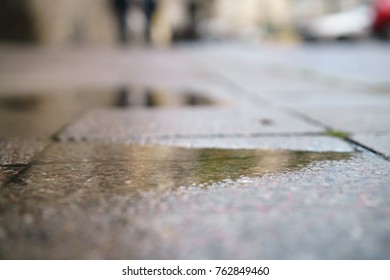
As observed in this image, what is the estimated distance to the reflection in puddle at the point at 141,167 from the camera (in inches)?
48.3

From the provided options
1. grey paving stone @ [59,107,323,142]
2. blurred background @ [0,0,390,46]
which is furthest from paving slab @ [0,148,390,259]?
blurred background @ [0,0,390,46]

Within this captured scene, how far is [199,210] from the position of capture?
1.05 m

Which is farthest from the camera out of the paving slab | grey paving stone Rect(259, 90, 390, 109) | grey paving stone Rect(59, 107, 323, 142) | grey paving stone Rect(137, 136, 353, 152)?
grey paving stone Rect(259, 90, 390, 109)

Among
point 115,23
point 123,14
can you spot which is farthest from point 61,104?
point 115,23

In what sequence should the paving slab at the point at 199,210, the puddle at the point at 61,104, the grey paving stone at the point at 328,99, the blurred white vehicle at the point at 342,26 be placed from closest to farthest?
the paving slab at the point at 199,210
the puddle at the point at 61,104
the grey paving stone at the point at 328,99
the blurred white vehicle at the point at 342,26

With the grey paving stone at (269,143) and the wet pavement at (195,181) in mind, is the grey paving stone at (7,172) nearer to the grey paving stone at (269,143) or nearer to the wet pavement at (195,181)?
the wet pavement at (195,181)

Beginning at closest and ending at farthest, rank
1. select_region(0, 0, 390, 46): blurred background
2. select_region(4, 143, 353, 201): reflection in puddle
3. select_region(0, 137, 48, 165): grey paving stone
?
select_region(4, 143, 353, 201): reflection in puddle < select_region(0, 137, 48, 165): grey paving stone < select_region(0, 0, 390, 46): blurred background

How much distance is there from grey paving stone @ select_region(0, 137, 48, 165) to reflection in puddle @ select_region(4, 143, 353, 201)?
0.05m

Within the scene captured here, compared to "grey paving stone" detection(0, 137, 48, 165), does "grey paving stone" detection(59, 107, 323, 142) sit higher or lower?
lower

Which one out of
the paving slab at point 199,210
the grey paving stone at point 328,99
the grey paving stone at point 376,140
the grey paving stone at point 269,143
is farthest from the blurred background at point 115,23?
the paving slab at point 199,210

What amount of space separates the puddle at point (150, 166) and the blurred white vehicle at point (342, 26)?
42.7 ft

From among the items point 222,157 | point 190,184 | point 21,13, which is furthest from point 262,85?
point 21,13

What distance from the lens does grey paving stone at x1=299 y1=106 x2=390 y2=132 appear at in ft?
6.88

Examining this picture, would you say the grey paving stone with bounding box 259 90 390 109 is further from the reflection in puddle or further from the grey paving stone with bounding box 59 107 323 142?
the reflection in puddle
